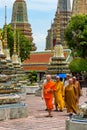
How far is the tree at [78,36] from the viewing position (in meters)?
46.9

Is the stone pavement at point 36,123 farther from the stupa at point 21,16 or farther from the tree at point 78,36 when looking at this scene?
the stupa at point 21,16

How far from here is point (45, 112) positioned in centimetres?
1448

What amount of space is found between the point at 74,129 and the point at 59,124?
333 centimetres

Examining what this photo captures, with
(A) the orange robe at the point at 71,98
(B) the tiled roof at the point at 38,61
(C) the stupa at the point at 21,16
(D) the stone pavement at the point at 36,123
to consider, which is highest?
(C) the stupa at the point at 21,16

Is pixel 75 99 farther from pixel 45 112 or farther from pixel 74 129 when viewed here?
pixel 74 129

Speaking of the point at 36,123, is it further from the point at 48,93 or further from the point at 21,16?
the point at 21,16

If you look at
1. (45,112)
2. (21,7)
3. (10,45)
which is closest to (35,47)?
(21,7)

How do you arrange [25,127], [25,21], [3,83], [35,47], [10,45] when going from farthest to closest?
[25,21] < [35,47] < [10,45] < [3,83] < [25,127]

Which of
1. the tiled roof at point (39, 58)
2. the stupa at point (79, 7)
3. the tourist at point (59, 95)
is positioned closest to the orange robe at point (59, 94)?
the tourist at point (59, 95)

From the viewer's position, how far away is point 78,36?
47.5m

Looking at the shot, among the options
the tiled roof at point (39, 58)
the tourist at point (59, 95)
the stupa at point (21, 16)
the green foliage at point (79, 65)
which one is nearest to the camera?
the tourist at point (59, 95)

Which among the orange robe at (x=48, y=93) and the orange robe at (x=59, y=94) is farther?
the orange robe at (x=59, y=94)

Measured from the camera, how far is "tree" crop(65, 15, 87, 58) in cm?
4688

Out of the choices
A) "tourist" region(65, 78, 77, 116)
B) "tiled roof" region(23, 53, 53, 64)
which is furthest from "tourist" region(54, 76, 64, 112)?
"tiled roof" region(23, 53, 53, 64)
